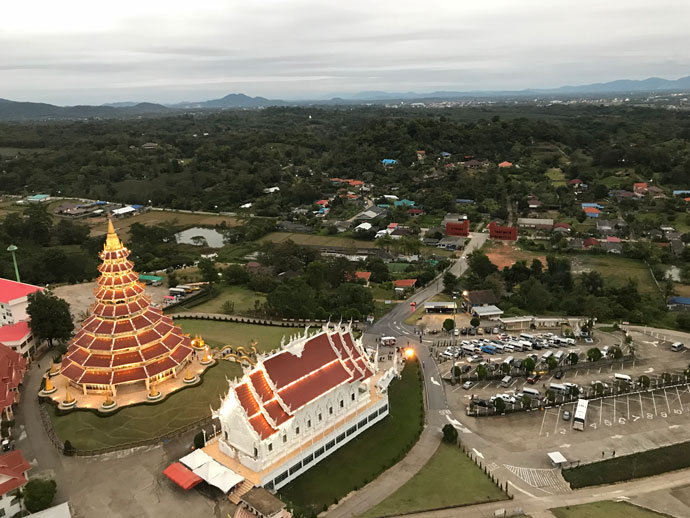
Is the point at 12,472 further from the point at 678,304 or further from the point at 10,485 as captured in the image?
the point at 678,304

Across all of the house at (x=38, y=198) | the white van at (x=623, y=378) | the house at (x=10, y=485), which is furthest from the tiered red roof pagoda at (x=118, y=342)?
the house at (x=38, y=198)

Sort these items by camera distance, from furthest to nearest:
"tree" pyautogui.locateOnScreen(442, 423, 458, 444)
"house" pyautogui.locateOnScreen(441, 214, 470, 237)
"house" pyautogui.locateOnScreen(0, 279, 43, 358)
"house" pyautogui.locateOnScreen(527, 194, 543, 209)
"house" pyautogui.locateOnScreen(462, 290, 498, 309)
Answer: "house" pyautogui.locateOnScreen(527, 194, 543, 209), "house" pyautogui.locateOnScreen(441, 214, 470, 237), "house" pyautogui.locateOnScreen(462, 290, 498, 309), "house" pyautogui.locateOnScreen(0, 279, 43, 358), "tree" pyautogui.locateOnScreen(442, 423, 458, 444)

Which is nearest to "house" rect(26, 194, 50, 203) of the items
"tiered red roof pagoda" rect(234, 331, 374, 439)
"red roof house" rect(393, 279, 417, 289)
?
"red roof house" rect(393, 279, 417, 289)

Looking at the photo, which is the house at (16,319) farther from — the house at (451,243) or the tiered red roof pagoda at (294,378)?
the house at (451,243)

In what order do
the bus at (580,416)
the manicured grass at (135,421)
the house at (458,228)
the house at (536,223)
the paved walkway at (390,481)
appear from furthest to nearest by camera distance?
1. the house at (536,223)
2. the house at (458,228)
3. the bus at (580,416)
4. the manicured grass at (135,421)
5. the paved walkway at (390,481)

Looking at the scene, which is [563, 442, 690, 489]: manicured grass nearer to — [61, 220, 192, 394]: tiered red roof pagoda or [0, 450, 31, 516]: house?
[61, 220, 192, 394]: tiered red roof pagoda

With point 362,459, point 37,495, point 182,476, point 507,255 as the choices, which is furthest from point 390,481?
point 507,255
